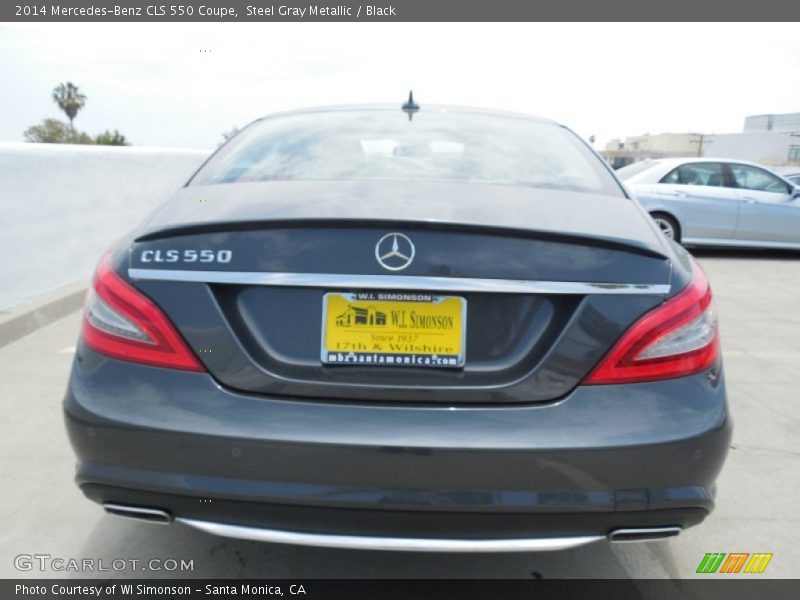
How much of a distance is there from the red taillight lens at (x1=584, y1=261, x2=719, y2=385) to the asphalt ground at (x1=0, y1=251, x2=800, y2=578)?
3.06 feet

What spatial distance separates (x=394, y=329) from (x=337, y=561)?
1.07 m

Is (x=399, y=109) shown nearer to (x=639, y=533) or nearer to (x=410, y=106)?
(x=410, y=106)

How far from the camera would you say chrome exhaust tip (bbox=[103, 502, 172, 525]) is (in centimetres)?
188

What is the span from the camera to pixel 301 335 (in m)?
1.84

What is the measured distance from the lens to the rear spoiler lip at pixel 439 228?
1.84 meters

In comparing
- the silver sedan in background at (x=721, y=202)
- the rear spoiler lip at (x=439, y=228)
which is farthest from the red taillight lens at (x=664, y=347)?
the silver sedan in background at (x=721, y=202)

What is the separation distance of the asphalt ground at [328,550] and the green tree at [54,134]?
203 feet

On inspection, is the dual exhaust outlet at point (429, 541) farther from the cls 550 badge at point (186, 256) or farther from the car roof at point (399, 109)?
the car roof at point (399, 109)

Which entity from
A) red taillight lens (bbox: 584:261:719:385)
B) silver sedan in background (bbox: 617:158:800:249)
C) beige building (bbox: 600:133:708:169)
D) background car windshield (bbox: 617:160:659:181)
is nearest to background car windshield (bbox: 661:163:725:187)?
silver sedan in background (bbox: 617:158:800:249)

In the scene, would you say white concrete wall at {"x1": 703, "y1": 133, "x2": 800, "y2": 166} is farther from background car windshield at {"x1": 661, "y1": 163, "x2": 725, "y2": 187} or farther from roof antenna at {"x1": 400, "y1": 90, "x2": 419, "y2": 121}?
roof antenna at {"x1": 400, "y1": 90, "x2": 419, "y2": 121}

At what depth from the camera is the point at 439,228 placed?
1834mm

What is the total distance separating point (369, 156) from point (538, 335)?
1009 millimetres

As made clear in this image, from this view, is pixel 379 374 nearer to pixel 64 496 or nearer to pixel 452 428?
pixel 452 428

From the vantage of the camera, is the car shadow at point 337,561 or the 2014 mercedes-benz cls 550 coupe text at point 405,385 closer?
the 2014 mercedes-benz cls 550 coupe text at point 405,385
